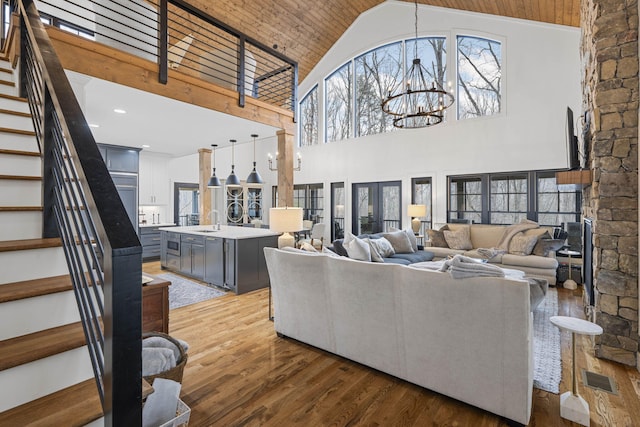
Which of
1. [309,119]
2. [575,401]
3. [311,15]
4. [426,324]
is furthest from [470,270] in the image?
[309,119]

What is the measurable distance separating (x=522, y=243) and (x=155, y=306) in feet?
17.4

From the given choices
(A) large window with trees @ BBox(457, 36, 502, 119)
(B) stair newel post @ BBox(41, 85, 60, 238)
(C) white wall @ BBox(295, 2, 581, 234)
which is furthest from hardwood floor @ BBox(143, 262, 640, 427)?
(A) large window with trees @ BBox(457, 36, 502, 119)

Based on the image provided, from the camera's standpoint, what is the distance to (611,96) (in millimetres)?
2660

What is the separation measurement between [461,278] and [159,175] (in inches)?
303

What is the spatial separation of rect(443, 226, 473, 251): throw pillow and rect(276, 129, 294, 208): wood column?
3.14m

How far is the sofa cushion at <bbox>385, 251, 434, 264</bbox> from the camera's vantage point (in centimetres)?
518

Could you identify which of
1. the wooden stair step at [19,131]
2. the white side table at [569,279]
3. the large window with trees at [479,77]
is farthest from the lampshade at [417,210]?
the wooden stair step at [19,131]

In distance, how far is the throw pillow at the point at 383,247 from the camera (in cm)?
514

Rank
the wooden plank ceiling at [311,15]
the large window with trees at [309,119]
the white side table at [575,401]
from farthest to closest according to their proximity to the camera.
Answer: the large window with trees at [309,119] → the wooden plank ceiling at [311,15] → the white side table at [575,401]

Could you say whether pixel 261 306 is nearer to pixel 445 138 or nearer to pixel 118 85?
pixel 118 85

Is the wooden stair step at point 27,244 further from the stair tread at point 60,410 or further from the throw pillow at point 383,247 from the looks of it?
the throw pillow at point 383,247

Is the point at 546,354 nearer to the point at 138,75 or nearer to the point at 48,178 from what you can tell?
the point at 48,178

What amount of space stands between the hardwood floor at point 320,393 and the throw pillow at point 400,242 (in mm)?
2802

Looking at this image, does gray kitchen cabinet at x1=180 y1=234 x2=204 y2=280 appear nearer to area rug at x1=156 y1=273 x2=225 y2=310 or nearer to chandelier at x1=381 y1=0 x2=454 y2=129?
area rug at x1=156 y1=273 x2=225 y2=310
